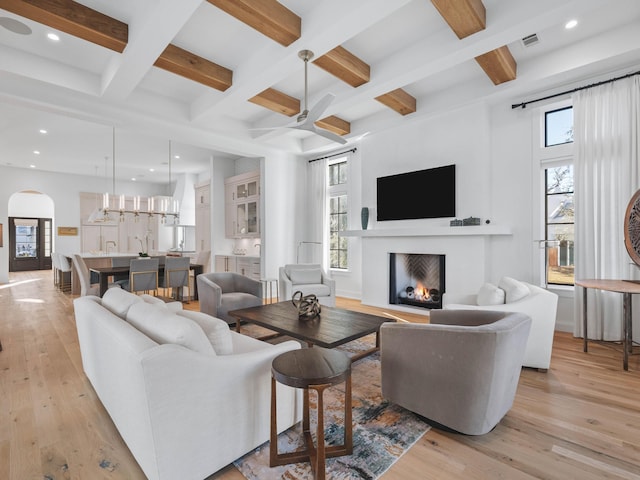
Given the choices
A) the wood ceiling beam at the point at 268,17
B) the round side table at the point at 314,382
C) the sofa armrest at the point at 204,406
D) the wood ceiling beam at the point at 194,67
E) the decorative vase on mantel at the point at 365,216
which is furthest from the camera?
the decorative vase on mantel at the point at 365,216

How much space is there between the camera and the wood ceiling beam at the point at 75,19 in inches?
98.7

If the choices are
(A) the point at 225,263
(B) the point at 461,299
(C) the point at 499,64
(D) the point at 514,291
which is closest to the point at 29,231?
(A) the point at 225,263

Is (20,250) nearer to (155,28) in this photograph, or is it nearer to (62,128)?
(62,128)

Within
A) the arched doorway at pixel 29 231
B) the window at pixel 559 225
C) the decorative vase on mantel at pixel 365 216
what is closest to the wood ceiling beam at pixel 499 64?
the window at pixel 559 225

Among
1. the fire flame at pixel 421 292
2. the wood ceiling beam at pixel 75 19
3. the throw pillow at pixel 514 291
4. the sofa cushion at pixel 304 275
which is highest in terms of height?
the wood ceiling beam at pixel 75 19

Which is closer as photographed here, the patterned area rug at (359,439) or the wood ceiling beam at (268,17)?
the patterned area rug at (359,439)

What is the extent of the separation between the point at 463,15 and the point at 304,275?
3.59 meters

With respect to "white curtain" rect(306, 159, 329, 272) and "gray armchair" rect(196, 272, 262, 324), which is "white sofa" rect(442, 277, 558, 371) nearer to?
"gray armchair" rect(196, 272, 262, 324)

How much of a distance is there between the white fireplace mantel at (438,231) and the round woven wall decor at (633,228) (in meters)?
1.14

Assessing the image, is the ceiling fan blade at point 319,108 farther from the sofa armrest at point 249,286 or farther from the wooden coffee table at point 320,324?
the sofa armrest at point 249,286

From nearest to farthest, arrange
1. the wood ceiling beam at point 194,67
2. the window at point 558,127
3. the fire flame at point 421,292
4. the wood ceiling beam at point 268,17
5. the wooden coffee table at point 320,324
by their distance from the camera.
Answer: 1. the wood ceiling beam at point 268,17
2. the wooden coffee table at point 320,324
3. the wood ceiling beam at point 194,67
4. the window at point 558,127
5. the fire flame at point 421,292

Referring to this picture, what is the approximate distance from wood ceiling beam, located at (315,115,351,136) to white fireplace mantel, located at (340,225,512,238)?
5.58 ft

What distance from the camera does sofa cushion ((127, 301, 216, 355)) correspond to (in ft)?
5.11

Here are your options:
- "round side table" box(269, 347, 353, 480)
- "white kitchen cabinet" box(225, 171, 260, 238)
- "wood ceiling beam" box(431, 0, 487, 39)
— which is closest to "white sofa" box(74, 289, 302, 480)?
"round side table" box(269, 347, 353, 480)
